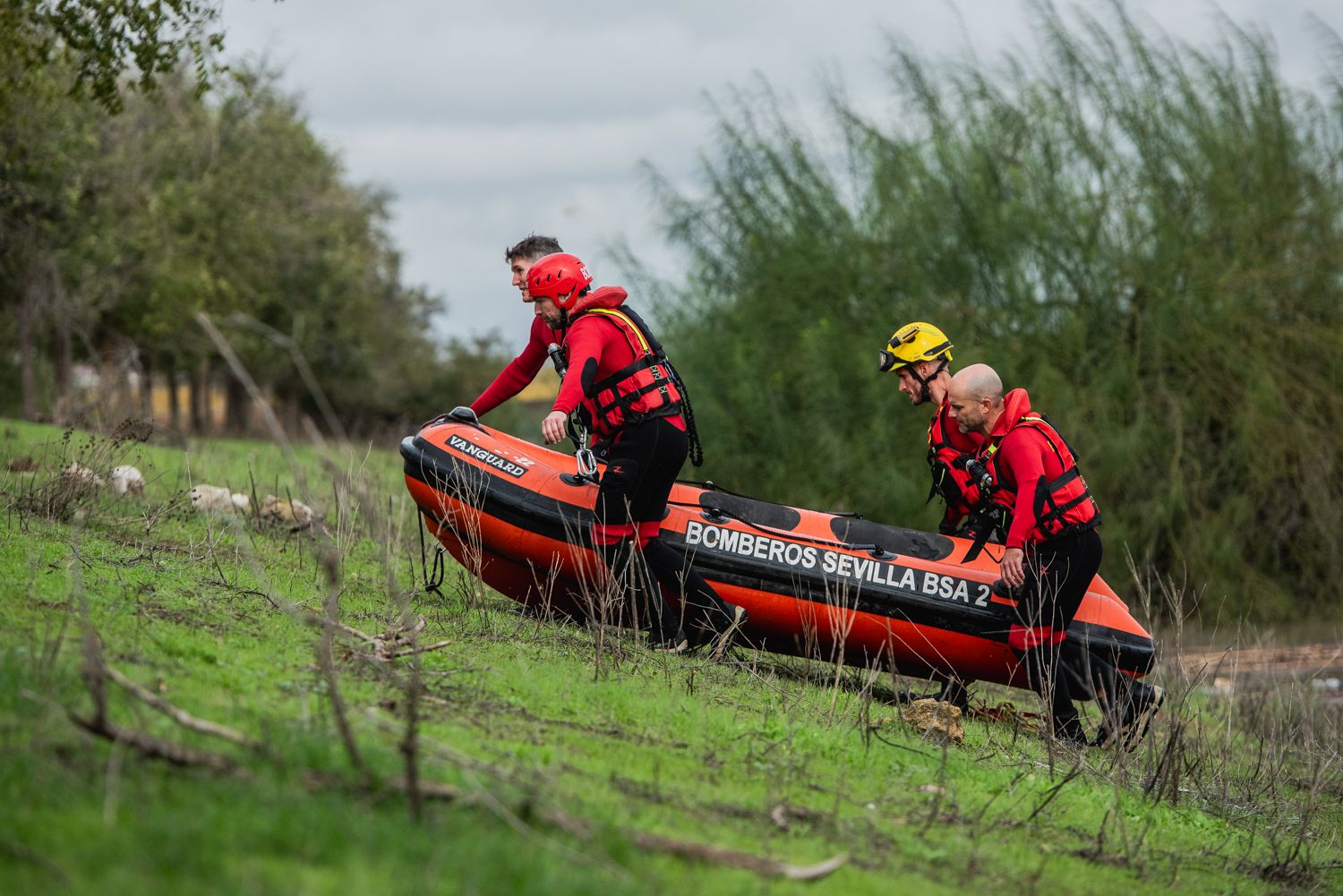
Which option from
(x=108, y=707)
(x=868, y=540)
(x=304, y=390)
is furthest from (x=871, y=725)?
(x=304, y=390)

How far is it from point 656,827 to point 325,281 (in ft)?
106

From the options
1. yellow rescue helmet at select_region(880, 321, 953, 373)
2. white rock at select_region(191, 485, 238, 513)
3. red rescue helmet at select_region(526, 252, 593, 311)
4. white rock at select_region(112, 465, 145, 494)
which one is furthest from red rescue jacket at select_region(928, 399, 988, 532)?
white rock at select_region(112, 465, 145, 494)

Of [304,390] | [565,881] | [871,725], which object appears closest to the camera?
[565,881]

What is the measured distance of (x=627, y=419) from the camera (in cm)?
746

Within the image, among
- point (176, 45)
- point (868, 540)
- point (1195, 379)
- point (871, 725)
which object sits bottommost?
point (871, 725)

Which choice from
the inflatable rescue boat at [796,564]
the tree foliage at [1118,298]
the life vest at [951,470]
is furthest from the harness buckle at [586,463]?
the tree foliage at [1118,298]

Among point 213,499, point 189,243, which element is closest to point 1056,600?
point 213,499

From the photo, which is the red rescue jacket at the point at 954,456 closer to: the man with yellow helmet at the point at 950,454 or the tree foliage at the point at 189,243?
the man with yellow helmet at the point at 950,454

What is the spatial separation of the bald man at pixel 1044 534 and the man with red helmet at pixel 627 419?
1499mm

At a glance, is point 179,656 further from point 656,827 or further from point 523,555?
point 523,555

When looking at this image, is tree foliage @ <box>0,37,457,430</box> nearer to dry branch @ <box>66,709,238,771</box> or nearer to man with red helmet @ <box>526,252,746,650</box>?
man with red helmet @ <box>526,252,746,650</box>

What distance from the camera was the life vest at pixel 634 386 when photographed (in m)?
7.43

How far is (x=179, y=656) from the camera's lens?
17.1ft

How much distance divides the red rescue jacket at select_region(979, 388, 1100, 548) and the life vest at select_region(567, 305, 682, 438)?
176 centimetres
